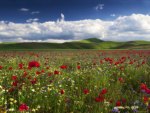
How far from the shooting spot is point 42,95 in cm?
777

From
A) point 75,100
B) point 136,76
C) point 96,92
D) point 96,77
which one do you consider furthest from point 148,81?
point 75,100

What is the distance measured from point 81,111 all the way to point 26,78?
127 inches

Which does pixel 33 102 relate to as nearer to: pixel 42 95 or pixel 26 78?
pixel 42 95

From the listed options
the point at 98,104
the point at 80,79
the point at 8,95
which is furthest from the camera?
the point at 80,79

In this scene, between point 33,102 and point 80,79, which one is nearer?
point 33,102

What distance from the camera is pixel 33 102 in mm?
7281

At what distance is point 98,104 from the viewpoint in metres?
7.08

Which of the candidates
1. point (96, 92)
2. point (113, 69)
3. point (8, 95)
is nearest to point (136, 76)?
point (113, 69)

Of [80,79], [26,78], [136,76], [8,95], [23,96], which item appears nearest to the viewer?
[23,96]

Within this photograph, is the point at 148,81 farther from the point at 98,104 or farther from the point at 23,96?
the point at 23,96

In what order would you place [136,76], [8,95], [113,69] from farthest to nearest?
[113,69]
[136,76]
[8,95]

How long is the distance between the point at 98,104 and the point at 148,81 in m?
4.53

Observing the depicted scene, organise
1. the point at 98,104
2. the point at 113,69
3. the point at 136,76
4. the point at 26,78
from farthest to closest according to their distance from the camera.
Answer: the point at 113,69, the point at 136,76, the point at 26,78, the point at 98,104

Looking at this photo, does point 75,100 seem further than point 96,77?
No
